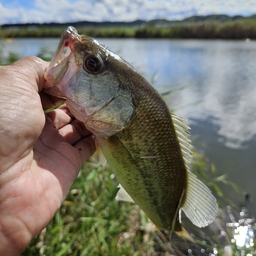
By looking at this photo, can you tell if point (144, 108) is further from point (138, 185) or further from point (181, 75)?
point (181, 75)

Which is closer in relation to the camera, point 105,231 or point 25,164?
point 25,164

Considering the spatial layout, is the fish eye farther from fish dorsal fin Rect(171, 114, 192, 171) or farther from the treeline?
the treeline

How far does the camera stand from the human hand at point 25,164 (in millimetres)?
1729

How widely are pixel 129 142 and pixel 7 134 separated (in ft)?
2.67

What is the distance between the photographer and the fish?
6.33ft

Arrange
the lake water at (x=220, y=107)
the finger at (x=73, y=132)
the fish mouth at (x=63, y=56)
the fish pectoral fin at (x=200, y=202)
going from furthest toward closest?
the lake water at (x=220, y=107) → the finger at (x=73, y=132) → the fish pectoral fin at (x=200, y=202) → the fish mouth at (x=63, y=56)

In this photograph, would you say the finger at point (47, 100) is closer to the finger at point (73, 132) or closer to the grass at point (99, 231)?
the finger at point (73, 132)

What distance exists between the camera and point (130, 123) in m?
2.07

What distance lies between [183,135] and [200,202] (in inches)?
22.5

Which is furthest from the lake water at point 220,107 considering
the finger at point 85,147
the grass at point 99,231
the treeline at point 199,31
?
the treeline at point 199,31

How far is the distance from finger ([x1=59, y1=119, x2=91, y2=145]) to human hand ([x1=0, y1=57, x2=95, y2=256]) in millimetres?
261

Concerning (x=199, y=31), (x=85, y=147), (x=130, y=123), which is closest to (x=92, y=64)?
(x=130, y=123)

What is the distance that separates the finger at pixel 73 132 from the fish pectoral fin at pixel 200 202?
39.3 inches

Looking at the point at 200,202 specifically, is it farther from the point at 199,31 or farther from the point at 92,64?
the point at 199,31
